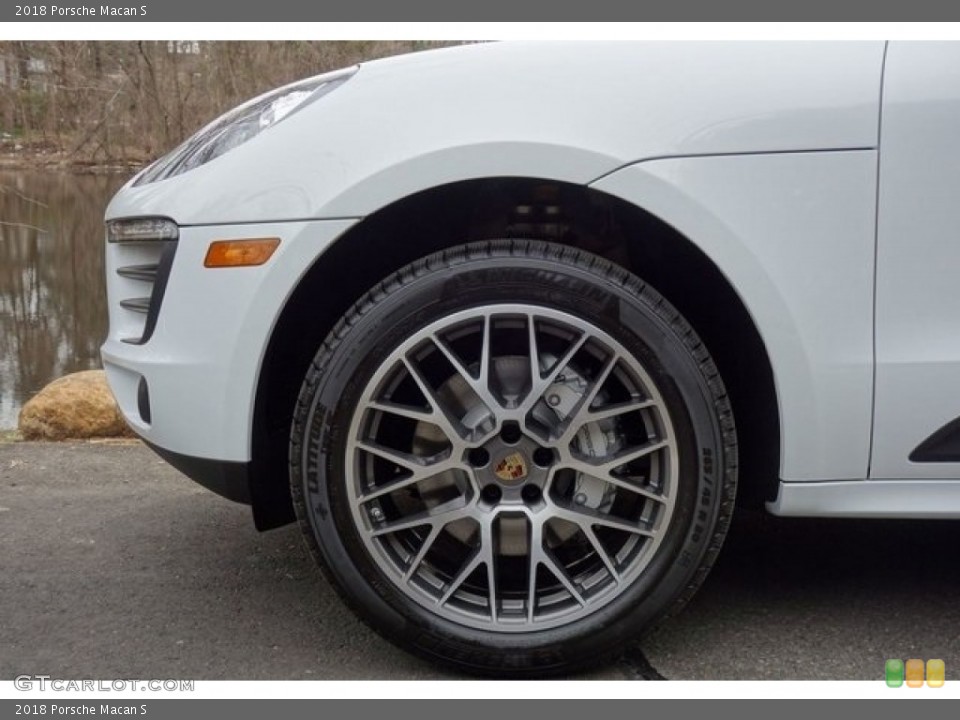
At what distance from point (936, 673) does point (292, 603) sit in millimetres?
1579

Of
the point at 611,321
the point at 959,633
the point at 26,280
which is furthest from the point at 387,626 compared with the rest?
the point at 26,280

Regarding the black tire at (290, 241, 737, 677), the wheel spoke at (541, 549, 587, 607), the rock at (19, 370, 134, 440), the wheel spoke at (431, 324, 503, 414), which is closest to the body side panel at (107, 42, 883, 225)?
the black tire at (290, 241, 737, 677)

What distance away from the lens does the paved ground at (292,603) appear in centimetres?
217

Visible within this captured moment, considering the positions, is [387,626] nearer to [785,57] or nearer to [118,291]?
[118,291]

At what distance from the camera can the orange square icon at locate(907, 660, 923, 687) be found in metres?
2.07

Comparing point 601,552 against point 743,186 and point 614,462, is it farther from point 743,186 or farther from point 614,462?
point 743,186

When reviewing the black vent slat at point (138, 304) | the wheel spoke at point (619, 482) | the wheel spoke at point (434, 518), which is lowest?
the wheel spoke at point (434, 518)

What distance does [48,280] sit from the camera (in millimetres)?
11266

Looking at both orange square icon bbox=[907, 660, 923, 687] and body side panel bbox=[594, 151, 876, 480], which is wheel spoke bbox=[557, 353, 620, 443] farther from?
orange square icon bbox=[907, 660, 923, 687]

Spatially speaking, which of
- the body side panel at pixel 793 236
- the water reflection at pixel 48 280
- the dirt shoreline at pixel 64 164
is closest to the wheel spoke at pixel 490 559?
the body side panel at pixel 793 236

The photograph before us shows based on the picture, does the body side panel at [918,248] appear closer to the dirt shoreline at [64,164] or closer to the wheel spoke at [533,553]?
the wheel spoke at [533,553]

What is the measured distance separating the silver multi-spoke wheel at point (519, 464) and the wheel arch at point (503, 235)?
0.83 feet

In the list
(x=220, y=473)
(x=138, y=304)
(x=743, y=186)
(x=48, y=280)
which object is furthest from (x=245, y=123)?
(x=48, y=280)

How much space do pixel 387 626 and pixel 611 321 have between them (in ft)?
2.78
